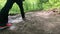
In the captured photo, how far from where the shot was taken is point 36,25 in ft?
17.4

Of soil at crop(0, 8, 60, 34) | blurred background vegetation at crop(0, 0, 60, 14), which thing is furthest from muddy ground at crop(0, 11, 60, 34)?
blurred background vegetation at crop(0, 0, 60, 14)

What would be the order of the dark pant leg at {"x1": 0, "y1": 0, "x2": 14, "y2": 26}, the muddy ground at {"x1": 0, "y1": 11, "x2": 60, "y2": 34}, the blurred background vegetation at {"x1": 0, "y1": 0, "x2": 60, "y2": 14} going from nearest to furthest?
1. the muddy ground at {"x1": 0, "y1": 11, "x2": 60, "y2": 34}
2. the dark pant leg at {"x1": 0, "y1": 0, "x2": 14, "y2": 26}
3. the blurred background vegetation at {"x1": 0, "y1": 0, "x2": 60, "y2": 14}

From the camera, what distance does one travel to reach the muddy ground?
4.95m

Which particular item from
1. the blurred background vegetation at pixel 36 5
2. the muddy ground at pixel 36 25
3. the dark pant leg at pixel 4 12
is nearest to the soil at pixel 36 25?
the muddy ground at pixel 36 25

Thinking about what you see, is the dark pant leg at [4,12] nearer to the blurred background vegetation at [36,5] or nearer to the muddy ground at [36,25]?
the muddy ground at [36,25]

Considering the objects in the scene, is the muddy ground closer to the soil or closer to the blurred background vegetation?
the soil

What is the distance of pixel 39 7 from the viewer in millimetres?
7484

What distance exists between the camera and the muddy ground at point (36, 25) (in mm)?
4953

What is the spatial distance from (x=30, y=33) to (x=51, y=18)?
1289 millimetres

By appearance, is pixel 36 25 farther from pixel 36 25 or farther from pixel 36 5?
pixel 36 5

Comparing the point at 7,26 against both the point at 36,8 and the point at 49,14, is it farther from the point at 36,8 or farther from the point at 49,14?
the point at 36,8

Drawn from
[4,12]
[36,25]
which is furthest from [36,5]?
[4,12]

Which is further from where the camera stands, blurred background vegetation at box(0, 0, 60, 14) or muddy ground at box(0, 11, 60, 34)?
blurred background vegetation at box(0, 0, 60, 14)

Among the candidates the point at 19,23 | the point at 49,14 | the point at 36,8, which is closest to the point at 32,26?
A: the point at 19,23
